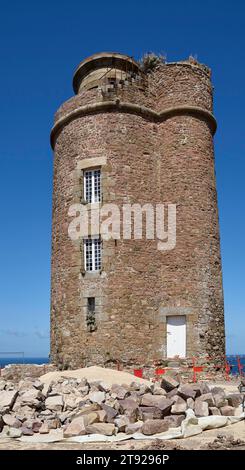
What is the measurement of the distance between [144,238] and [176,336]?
395 cm

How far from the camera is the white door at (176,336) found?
63.2 feet

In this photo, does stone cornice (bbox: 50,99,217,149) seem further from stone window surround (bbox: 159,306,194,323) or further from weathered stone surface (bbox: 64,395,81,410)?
weathered stone surface (bbox: 64,395,81,410)

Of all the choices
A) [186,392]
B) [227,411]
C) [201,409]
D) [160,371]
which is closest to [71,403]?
[186,392]

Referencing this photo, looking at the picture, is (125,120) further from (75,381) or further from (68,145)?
(75,381)

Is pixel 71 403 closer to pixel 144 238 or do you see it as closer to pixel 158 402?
pixel 158 402

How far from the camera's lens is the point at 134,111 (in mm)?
20688

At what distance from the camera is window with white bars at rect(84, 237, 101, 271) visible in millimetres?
19672

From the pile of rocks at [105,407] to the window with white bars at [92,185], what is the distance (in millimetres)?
8874

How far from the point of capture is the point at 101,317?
1891cm

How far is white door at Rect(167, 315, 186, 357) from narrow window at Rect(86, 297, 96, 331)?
114 inches

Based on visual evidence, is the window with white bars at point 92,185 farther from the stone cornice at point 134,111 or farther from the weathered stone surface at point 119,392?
the weathered stone surface at point 119,392

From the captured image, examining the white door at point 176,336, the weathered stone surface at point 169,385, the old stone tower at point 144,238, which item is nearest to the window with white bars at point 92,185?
the old stone tower at point 144,238

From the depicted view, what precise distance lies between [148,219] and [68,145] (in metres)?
4.77
